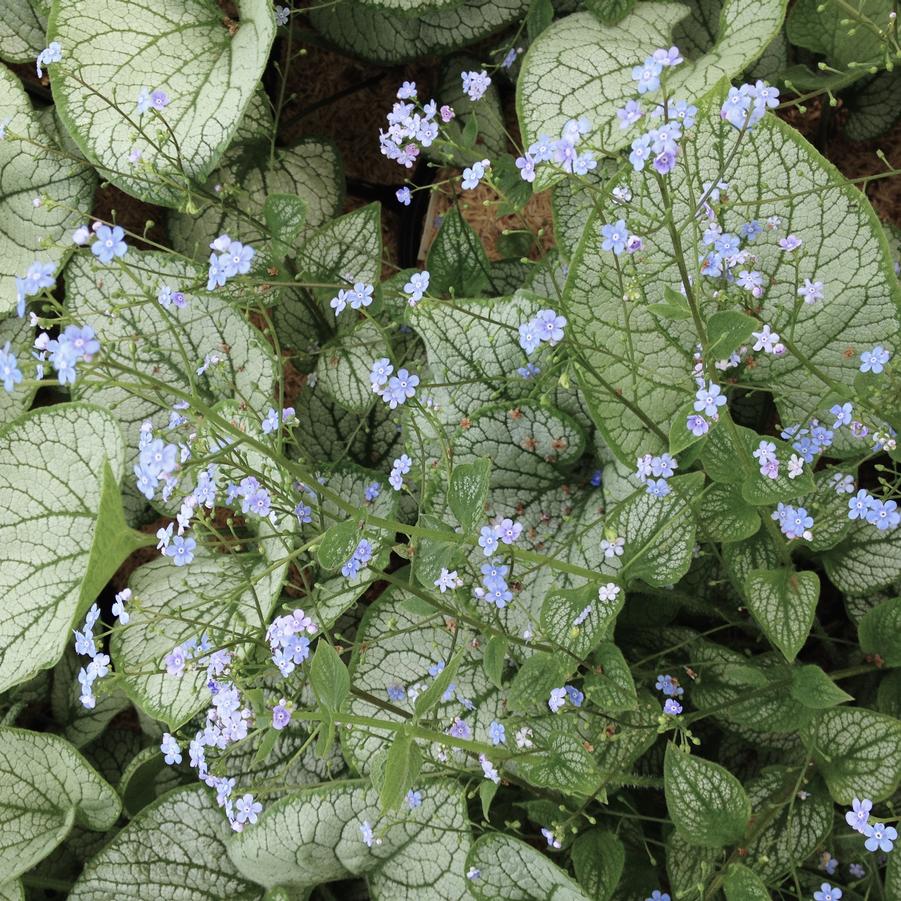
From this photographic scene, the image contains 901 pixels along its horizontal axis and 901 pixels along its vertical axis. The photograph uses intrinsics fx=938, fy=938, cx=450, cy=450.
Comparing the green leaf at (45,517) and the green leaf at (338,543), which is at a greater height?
the green leaf at (338,543)

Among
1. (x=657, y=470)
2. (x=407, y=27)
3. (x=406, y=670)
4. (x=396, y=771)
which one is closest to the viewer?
(x=396, y=771)

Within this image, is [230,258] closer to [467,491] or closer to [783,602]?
[467,491]

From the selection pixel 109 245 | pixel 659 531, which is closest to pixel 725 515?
pixel 659 531

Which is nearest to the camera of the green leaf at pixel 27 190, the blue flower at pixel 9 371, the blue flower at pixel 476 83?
the blue flower at pixel 9 371

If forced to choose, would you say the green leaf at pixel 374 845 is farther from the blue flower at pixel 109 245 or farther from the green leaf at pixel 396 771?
the blue flower at pixel 109 245

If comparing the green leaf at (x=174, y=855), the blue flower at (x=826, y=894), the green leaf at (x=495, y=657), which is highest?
the green leaf at (x=495, y=657)

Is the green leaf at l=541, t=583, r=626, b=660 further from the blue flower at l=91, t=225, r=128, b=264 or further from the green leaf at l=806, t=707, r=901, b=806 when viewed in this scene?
the blue flower at l=91, t=225, r=128, b=264

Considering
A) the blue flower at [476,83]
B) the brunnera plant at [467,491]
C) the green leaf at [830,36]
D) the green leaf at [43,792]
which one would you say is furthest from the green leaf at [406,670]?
the green leaf at [830,36]
